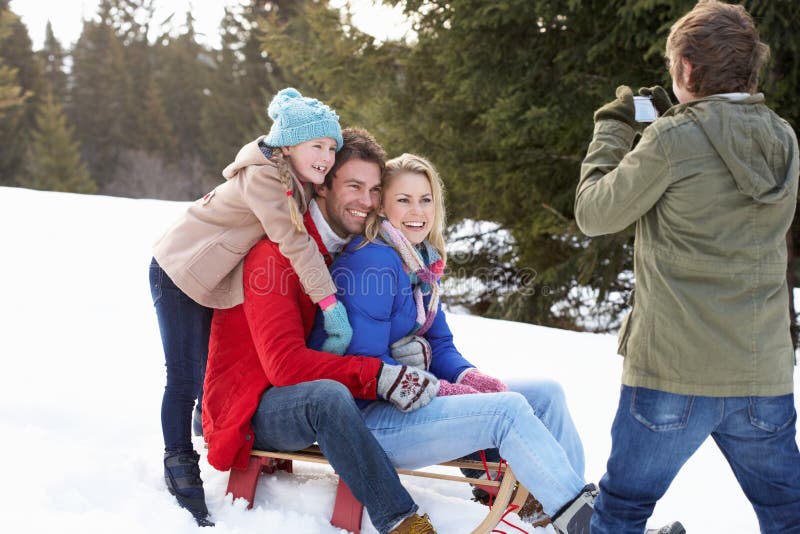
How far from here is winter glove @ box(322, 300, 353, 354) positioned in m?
2.63

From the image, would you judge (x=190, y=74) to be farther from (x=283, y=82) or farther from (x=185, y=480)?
(x=185, y=480)

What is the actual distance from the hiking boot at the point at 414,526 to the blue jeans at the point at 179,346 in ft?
3.01

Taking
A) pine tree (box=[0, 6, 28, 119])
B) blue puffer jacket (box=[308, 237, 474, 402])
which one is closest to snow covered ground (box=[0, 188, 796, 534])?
blue puffer jacket (box=[308, 237, 474, 402])

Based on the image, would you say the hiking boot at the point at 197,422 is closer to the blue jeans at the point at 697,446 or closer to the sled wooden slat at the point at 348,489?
the sled wooden slat at the point at 348,489

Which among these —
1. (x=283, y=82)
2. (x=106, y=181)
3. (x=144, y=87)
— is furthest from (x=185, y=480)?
(x=144, y=87)

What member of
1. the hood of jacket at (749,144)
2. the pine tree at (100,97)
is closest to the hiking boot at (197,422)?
the hood of jacket at (749,144)

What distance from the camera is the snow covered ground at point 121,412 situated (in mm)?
2631

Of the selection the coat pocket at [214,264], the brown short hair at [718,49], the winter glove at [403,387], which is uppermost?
the brown short hair at [718,49]

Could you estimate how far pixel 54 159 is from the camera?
28.6 metres

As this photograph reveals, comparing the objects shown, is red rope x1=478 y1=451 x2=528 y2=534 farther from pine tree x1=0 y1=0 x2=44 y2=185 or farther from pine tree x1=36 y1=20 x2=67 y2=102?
pine tree x1=36 y1=20 x2=67 y2=102

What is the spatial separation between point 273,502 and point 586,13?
5308mm

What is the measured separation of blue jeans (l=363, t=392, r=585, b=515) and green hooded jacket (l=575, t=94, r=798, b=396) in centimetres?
50

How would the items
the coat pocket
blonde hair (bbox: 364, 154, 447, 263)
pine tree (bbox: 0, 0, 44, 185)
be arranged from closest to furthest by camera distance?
the coat pocket
blonde hair (bbox: 364, 154, 447, 263)
pine tree (bbox: 0, 0, 44, 185)

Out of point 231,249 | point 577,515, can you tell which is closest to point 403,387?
point 577,515
